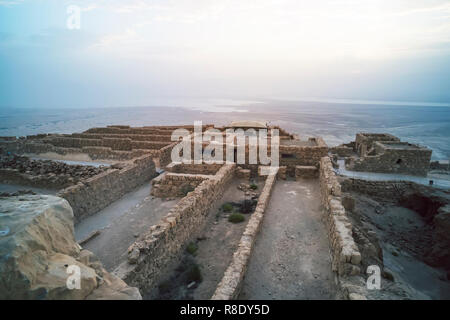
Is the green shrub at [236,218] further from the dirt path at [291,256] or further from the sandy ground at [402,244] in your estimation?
the sandy ground at [402,244]

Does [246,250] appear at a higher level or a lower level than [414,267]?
higher

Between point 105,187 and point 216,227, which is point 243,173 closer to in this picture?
point 216,227

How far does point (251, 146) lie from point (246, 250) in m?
7.47

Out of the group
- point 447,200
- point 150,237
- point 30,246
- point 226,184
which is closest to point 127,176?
point 226,184

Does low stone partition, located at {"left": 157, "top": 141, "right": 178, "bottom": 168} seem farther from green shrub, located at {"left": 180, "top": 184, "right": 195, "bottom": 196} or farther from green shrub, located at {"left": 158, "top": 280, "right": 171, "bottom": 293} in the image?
green shrub, located at {"left": 158, "top": 280, "right": 171, "bottom": 293}

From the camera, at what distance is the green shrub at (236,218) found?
894 centimetres

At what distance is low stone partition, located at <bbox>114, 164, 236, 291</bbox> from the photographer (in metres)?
5.57

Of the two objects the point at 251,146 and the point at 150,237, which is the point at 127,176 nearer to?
the point at 251,146

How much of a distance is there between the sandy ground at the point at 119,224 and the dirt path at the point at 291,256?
11.6 ft

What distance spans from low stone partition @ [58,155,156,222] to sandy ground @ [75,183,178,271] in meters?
0.32

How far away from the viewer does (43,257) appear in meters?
3.10

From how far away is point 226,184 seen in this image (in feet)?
37.2

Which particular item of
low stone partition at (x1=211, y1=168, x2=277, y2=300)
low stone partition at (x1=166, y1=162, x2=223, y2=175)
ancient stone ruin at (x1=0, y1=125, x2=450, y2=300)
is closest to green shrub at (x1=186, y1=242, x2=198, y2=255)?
ancient stone ruin at (x1=0, y1=125, x2=450, y2=300)

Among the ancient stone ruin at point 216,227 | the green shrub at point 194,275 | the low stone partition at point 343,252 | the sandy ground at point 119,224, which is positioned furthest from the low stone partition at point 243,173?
the green shrub at point 194,275
